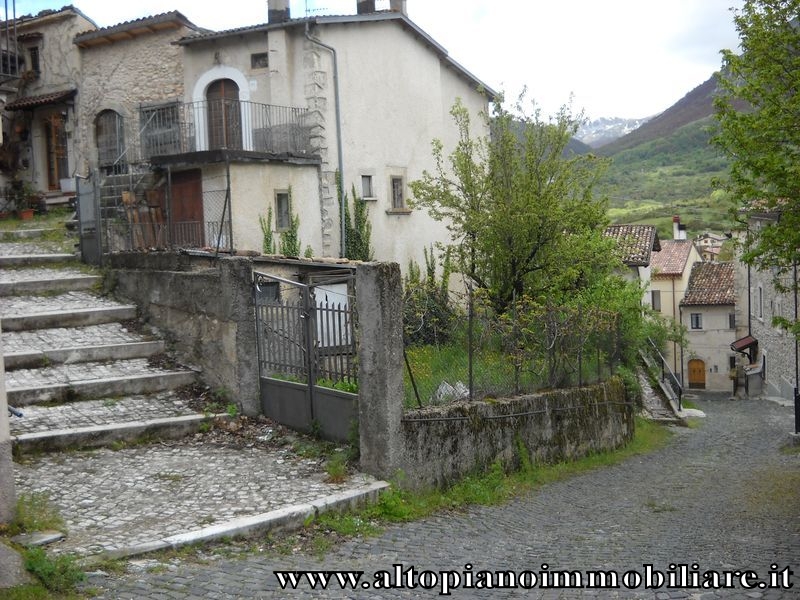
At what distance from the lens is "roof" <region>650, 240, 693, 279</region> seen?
4872 cm

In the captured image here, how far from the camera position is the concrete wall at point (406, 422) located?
8461mm

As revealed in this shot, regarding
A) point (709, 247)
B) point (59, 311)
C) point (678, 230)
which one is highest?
point (678, 230)

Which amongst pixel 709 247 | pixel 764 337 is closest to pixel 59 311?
pixel 764 337

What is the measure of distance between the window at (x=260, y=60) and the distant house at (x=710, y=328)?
34659 millimetres

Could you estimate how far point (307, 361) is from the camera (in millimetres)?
9602

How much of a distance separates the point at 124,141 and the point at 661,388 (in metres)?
21.3

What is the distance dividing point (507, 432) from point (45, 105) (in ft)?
66.7

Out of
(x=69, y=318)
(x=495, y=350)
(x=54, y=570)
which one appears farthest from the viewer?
(x=69, y=318)

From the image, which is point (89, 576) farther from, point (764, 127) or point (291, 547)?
point (764, 127)

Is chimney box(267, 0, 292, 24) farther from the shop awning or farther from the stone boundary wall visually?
the shop awning

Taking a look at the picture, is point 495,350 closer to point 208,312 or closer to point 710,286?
point 208,312

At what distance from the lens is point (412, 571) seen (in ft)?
20.8

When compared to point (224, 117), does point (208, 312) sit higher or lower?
lower

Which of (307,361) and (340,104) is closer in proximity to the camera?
(307,361)
